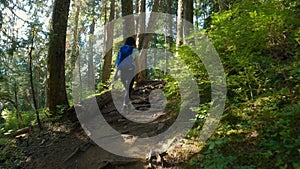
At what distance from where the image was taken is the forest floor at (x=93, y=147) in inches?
166

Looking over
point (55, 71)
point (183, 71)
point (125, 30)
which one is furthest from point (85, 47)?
point (183, 71)

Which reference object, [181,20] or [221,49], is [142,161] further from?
[181,20]

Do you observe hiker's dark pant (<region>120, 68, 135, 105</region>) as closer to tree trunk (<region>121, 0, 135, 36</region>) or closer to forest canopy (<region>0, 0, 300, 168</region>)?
forest canopy (<region>0, 0, 300, 168</region>)

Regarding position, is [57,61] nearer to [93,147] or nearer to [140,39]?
[93,147]

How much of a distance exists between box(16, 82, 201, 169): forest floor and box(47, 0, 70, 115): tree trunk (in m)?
0.63

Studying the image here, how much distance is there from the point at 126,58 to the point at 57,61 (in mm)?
1988

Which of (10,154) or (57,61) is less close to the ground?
(57,61)

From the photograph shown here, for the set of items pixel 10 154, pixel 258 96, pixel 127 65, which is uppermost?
pixel 127 65

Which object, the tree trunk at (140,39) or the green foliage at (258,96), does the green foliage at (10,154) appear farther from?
the tree trunk at (140,39)

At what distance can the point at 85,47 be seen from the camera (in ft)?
105

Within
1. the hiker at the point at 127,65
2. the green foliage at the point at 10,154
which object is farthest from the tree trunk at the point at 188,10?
the green foliage at the point at 10,154

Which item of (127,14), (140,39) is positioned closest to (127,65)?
(127,14)

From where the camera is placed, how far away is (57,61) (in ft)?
23.8

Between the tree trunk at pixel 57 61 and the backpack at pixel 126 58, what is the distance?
1752 millimetres
